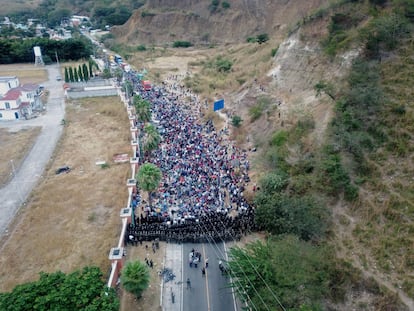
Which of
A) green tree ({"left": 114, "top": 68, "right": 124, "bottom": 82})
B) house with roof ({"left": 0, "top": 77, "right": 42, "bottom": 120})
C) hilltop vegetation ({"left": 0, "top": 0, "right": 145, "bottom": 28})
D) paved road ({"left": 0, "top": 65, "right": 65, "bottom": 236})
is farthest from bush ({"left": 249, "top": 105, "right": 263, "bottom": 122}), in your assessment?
hilltop vegetation ({"left": 0, "top": 0, "right": 145, "bottom": 28})

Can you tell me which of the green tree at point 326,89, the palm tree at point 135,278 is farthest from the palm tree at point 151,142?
the palm tree at point 135,278

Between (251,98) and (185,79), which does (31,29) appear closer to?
(185,79)

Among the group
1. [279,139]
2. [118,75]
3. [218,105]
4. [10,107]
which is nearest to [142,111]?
[218,105]

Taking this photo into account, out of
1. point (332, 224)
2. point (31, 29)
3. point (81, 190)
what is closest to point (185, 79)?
point (81, 190)

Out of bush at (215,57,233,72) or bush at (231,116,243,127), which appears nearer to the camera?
bush at (231,116,243,127)

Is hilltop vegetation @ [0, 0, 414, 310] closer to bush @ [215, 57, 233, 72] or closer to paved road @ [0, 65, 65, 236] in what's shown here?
bush @ [215, 57, 233, 72]

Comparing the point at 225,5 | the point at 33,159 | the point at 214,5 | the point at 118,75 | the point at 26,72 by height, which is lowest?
the point at 33,159

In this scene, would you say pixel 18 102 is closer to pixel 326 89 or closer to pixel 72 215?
pixel 72 215
